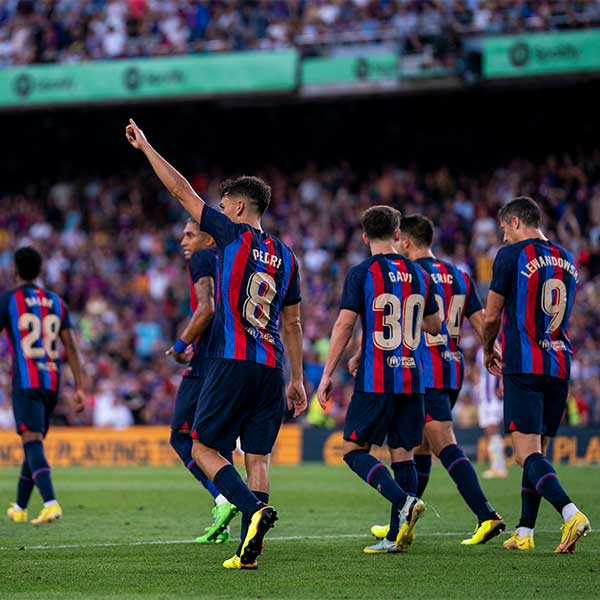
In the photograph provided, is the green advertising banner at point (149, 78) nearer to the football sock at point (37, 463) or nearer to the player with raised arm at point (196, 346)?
the football sock at point (37, 463)

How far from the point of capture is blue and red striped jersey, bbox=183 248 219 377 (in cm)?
1012

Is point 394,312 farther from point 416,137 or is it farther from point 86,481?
point 416,137

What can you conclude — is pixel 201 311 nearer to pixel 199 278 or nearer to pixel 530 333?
pixel 199 278

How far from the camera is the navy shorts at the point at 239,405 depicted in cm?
805

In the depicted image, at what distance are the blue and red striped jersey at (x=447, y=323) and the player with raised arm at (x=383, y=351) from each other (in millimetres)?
827

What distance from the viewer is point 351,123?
105 ft

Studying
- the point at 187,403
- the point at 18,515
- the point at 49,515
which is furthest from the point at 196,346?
the point at 18,515

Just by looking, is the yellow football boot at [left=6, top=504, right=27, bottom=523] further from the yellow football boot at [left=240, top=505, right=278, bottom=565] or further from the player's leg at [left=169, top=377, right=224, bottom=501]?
the yellow football boot at [left=240, top=505, right=278, bottom=565]

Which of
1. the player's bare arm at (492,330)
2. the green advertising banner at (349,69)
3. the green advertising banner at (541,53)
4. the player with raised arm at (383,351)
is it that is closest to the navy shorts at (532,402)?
the player's bare arm at (492,330)

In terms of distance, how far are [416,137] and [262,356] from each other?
77.7 feet

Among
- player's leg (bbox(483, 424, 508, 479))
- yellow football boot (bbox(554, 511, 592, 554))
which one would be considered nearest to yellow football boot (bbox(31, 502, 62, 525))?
yellow football boot (bbox(554, 511, 592, 554))

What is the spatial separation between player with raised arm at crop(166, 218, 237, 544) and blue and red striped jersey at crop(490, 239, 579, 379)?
2.25m

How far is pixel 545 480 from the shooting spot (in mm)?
8812

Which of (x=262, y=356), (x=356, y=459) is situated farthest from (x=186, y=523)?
(x=262, y=356)
